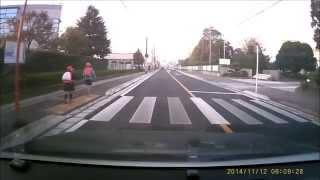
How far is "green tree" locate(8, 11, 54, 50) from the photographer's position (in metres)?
5.57

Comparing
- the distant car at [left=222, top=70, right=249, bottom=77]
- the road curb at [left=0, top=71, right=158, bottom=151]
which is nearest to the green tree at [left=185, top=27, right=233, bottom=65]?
the distant car at [left=222, top=70, right=249, bottom=77]

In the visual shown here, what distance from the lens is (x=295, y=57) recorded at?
5.80m

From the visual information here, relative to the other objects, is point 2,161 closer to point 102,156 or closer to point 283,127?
point 102,156

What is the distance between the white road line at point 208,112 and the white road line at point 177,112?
0.65 ft

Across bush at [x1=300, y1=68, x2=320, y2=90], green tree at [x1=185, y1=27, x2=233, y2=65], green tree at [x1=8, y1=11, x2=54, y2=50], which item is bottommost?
bush at [x1=300, y1=68, x2=320, y2=90]

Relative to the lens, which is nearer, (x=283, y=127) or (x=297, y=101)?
(x=283, y=127)

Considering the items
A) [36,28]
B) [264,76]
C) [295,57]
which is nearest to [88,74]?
[36,28]

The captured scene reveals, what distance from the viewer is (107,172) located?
3346mm

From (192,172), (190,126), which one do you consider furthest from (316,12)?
(192,172)

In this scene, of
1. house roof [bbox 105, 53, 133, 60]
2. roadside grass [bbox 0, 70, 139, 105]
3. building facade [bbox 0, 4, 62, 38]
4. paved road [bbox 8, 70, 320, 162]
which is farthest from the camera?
house roof [bbox 105, 53, 133, 60]

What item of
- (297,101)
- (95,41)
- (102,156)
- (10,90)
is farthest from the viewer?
(297,101)

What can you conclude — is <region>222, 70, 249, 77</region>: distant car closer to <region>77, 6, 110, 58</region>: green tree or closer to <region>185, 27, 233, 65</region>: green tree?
<region>185, 27, 233, 65</region>: green tree

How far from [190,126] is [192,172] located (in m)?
3.17

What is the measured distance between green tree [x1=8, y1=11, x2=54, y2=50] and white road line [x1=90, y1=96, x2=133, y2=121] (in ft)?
3.94
